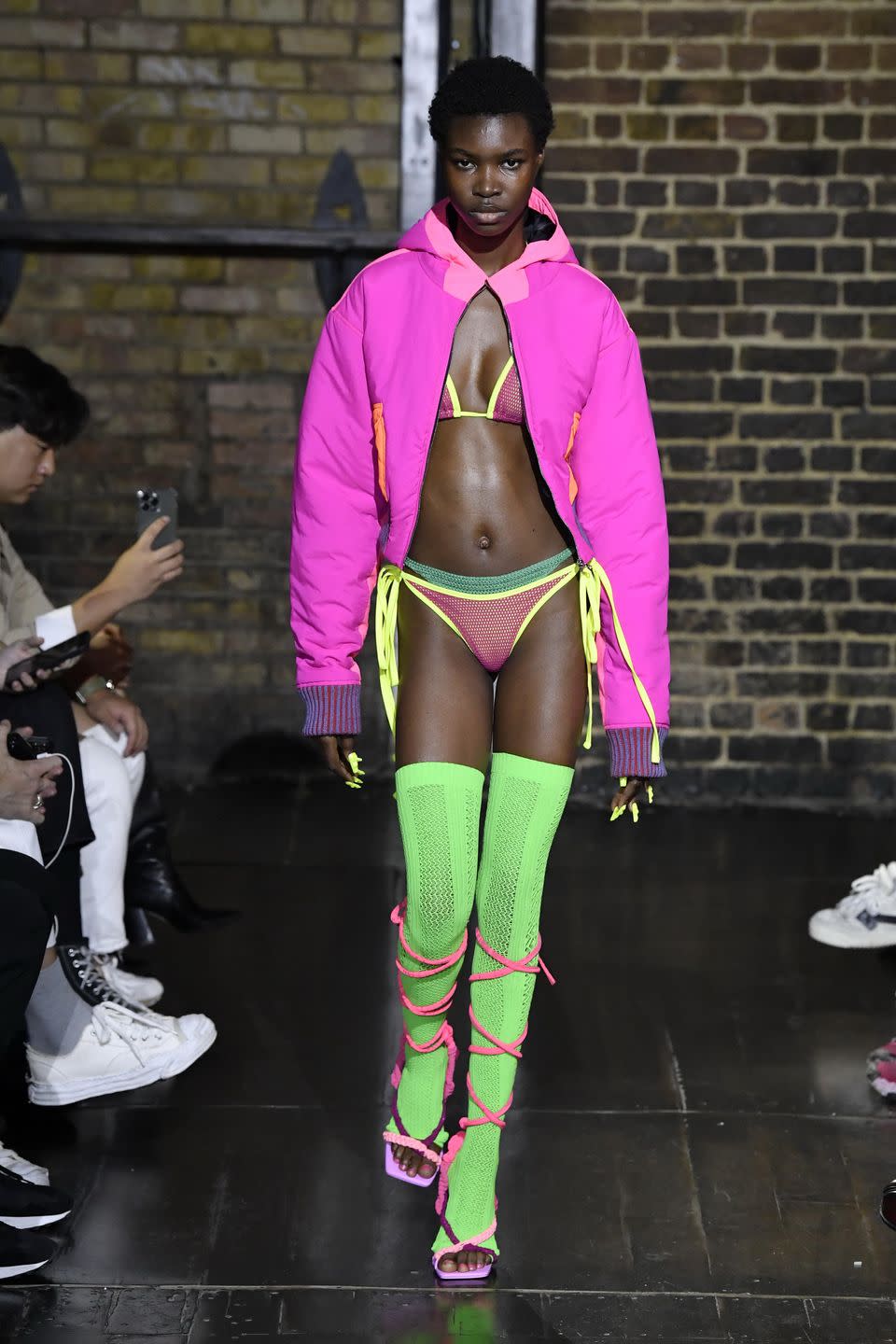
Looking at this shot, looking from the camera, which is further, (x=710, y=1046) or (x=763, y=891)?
(x=763, y=891)

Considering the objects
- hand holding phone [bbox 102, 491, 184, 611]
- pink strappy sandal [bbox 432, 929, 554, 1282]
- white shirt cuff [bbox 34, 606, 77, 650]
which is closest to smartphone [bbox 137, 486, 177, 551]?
hand holding phone [bbox 102, 491, 184, 611]

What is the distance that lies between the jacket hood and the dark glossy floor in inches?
59.1

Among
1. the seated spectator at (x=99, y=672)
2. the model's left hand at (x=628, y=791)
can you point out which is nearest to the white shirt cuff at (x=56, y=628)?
the seated spectator at (x=99, y=672)

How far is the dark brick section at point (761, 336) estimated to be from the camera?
519cm

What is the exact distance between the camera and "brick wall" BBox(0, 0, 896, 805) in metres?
5.21

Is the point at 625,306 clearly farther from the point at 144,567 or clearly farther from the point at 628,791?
the point at 628,791

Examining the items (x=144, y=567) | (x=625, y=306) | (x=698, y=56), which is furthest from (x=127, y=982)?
(x=698, y=56)

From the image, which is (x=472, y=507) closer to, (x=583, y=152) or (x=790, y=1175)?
(x=790, y=1175)

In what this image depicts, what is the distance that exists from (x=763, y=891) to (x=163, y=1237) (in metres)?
2.19

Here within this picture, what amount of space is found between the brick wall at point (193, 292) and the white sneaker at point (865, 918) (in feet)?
5.96

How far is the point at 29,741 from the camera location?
10.4ft

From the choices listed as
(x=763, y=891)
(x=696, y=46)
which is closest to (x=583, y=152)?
(x=696, y=46)

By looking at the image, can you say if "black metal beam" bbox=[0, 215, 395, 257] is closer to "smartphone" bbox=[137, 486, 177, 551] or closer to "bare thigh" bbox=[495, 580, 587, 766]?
"smartphone" bbox=[137, 486, 177, 551]

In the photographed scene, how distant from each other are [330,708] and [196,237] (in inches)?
113
